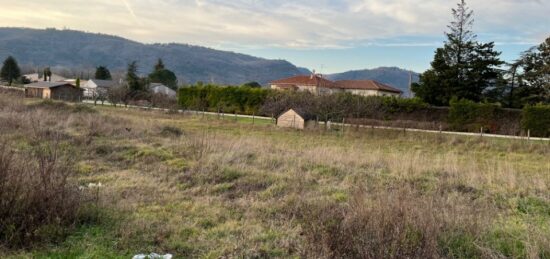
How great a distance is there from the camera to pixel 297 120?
30.0 m

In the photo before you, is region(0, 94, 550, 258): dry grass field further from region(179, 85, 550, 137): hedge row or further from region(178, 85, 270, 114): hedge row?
region(178, 85, 270, 114): hedge row

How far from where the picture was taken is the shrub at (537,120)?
30.4 meters

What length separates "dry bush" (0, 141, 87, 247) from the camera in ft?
14.6

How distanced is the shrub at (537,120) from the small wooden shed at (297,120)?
14831 mm

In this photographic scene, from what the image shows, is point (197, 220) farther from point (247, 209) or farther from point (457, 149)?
point (457, 149)

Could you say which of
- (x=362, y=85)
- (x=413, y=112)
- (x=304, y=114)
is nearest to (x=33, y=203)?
(x=304, y=114)

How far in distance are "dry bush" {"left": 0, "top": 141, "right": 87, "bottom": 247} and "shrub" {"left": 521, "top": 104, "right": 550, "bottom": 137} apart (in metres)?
32.5

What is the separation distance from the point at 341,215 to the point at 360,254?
880 mm

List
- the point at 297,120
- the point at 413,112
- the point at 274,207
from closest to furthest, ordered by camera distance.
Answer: the point at 274,207
the point at 297,120
the point at 413,112

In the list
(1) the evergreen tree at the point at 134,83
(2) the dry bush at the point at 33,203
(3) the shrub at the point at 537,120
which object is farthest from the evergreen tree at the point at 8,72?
(2) the dry bush at the point at 33,203

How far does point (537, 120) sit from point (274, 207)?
1184 inches

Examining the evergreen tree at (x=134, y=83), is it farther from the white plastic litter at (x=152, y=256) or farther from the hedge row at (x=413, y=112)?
the white plastic litter at (x=152, y=256)

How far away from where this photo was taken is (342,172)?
10289mm

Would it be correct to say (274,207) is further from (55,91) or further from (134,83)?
(55,91)
